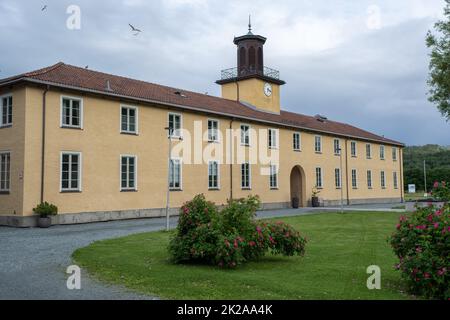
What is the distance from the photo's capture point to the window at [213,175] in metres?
28.4

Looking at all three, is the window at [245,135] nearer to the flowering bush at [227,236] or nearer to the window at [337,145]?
the window at [337,145]

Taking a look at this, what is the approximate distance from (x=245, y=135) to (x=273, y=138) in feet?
10.1

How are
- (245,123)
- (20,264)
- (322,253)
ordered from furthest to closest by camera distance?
(245,123) → (322,253) → (20,264)

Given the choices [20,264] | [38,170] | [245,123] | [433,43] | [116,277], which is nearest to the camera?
[116,277]

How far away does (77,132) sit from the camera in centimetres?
2144

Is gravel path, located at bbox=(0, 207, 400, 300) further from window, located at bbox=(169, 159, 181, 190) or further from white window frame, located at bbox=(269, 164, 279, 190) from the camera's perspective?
white window frame, located at bbox=(269, 164, 279, 190)

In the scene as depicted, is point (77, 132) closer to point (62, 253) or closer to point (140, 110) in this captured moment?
point (140, 110)

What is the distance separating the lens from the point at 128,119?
78.7 ft

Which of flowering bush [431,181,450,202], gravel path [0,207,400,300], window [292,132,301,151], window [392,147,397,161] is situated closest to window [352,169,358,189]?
window [292,132,301,151]

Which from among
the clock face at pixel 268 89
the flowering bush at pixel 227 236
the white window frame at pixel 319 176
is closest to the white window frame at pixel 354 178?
the white window frame at pixel 319 176

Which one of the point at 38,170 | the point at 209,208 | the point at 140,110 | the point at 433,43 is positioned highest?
the point at 433,43

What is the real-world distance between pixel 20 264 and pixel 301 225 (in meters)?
12.8

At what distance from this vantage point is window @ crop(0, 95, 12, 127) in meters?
20.7
